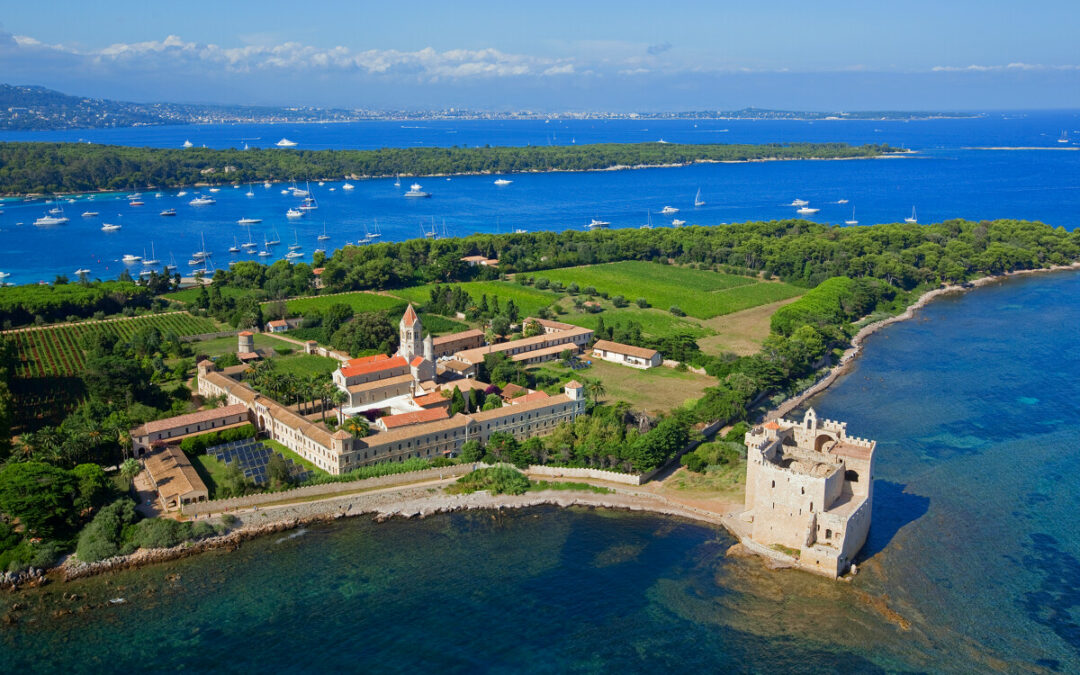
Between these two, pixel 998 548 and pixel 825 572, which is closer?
pixel 825 572

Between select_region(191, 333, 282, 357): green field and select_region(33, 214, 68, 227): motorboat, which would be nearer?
select_region(191, 333, 282, 357): green field

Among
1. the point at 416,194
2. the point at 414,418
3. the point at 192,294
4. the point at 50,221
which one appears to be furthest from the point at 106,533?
the point at 416,194

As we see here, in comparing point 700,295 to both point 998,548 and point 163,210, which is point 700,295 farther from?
point 163,210

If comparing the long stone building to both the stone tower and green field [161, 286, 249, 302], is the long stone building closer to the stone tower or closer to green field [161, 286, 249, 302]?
the stone tower

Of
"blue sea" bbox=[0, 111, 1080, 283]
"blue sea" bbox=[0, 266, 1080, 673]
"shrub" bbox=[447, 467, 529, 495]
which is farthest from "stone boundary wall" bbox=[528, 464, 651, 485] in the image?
"blue sea" bbox=[0, 111, 1080, 283]

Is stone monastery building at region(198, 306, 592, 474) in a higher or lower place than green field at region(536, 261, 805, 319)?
higher

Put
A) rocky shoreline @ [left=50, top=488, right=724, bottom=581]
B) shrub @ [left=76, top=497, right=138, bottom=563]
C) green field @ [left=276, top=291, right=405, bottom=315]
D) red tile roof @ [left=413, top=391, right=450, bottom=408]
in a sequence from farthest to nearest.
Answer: green field @ [left=276, top=291, right=405, bottom=315]
red tile roof @ [left=413, top=391, right=450, bottom=408]
rocky shoreline @ [left=50, top=488, right=724, bottom=581]
shrub @ [left=76, top=497, right=138, bottom=563]

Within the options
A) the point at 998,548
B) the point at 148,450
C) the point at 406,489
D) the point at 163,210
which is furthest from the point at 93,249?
the point at 998,548

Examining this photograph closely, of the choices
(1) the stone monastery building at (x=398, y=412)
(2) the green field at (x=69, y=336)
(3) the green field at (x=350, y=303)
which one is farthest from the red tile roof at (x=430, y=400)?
(2) the green field at (x=69, y=336)
